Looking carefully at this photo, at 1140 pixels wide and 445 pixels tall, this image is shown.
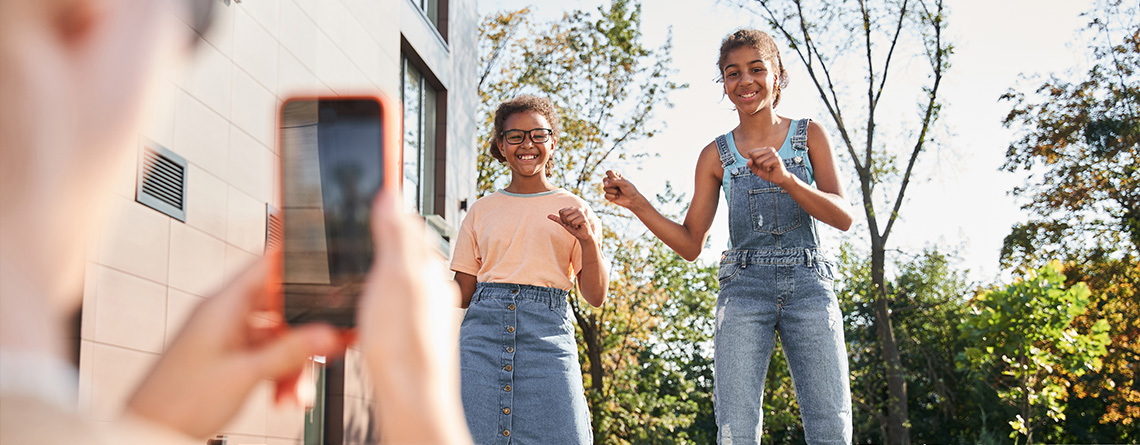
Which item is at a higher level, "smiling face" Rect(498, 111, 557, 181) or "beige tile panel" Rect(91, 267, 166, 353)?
"smiling face" Rect(498, 111, 557, 181)

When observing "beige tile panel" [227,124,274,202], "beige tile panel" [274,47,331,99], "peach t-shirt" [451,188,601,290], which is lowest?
"peach t-shirt" [451,188,601,290]

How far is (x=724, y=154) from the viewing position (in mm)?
3641

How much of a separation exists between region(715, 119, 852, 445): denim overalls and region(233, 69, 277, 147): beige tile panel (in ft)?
15.2

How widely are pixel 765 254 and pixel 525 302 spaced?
91 cm

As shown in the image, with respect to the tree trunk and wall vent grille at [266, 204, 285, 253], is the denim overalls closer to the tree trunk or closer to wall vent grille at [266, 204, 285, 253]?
wall vent grille at [266, 204, 285, 253]

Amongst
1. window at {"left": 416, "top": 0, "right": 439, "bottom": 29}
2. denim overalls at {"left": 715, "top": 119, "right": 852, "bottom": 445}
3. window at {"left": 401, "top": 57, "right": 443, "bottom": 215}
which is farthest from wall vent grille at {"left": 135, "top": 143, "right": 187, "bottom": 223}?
window at {"left": 416, "top": 0, "right": 439, "bottom": 29}

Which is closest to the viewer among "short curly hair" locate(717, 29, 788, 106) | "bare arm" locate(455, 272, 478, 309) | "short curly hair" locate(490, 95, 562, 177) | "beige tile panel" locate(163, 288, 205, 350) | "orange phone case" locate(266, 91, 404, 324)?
"orange phone case" locate(266, 91, 404, 324)

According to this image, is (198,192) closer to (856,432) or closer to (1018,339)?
(1018,339)

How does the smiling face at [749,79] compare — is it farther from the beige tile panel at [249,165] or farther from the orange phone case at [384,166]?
the beige tile panel at [249,165]

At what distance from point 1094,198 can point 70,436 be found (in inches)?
850

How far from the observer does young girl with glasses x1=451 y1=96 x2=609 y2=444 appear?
3525mm

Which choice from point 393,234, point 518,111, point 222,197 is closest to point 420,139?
point 222,197

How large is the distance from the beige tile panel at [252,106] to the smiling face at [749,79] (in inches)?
173

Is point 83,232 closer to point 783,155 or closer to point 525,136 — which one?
point 783,155
